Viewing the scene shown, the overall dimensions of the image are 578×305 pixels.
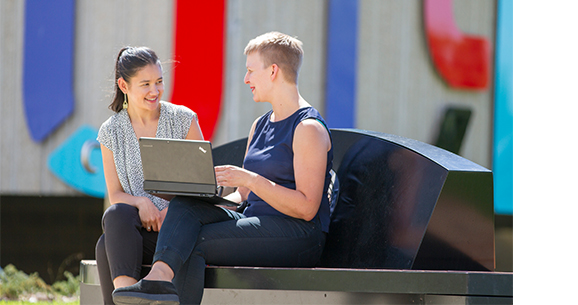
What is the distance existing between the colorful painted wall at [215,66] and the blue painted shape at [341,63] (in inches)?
0.4

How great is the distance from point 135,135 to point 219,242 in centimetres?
89

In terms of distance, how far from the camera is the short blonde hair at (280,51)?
2457mm

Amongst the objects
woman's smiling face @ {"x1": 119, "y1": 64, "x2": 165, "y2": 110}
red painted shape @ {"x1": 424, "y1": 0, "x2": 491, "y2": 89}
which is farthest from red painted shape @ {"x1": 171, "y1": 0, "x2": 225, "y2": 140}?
woman's smiling face @ {"x1": 119, "y1": 64, "x2": 165, "y2": 110}

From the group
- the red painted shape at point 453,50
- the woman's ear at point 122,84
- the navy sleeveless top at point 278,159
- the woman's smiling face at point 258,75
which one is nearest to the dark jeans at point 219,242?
the navy sleeveless top at point 278,159

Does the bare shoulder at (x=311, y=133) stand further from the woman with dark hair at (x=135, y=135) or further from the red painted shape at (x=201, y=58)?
the red painted shape at (x=201, y=58)

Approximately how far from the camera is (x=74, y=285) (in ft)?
16.3

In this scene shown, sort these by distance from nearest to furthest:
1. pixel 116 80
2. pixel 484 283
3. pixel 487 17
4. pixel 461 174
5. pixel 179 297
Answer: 1. pixel 484 283
2. pixel 179 297
3. pixel 461 174
4. pixel 116 80
5. pixel 487 17

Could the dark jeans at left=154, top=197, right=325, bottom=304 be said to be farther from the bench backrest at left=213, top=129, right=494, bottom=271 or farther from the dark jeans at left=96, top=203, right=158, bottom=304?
the bench backrest at left=213, top=129, right=494, bottom=271

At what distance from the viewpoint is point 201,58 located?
206 inches

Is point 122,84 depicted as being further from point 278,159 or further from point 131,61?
point 278,159

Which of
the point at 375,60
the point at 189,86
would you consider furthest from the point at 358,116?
the point at 189,86

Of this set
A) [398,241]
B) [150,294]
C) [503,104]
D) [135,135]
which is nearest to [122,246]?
[150,294]
